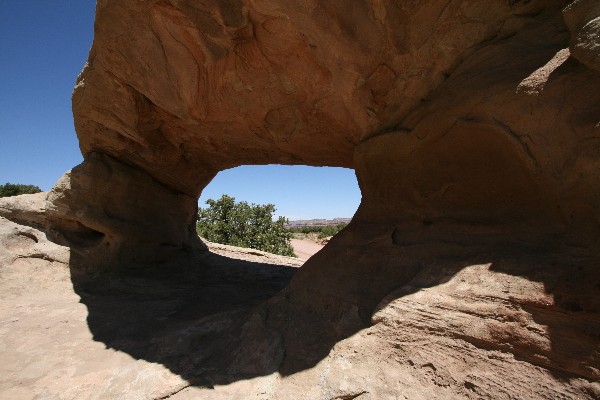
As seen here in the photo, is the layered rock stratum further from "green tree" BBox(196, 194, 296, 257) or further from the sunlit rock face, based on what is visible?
"green tree" BBox(196, 194, 296, 257)

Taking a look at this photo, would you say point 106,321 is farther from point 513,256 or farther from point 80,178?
point 513,256

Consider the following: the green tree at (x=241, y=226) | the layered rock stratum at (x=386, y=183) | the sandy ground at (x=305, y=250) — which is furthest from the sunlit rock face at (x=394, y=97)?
the sandy ground at (x=305, y=250)

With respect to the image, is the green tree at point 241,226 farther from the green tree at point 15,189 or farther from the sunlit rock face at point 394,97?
the green tree at point 15,189

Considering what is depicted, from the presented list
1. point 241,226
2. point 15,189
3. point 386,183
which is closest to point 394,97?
point 386,183

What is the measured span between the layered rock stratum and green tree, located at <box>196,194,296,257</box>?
28.3 ft

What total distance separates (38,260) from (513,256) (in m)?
4.92

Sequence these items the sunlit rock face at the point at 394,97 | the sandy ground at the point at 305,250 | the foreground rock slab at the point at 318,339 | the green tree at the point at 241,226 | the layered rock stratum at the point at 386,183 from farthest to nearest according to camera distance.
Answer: the sandy ground at the point at 305,250 → the green tree at the point at 241,226 → the sunlit rock face at the point at 394,97 → the layered rock stratum at the point at 386,183 → the foreground rock slab at the point at 318,339

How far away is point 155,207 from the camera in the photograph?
16.3 ft

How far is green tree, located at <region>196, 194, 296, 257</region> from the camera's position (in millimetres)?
12883

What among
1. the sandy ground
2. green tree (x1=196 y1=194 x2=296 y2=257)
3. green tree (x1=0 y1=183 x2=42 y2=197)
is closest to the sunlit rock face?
green tree (x1=196 y1=194 x2=296 y2=257)

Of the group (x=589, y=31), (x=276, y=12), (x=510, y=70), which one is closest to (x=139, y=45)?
(x=276, y=12)

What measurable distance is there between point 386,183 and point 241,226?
1095cm

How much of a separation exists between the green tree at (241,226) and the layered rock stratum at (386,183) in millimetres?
8630

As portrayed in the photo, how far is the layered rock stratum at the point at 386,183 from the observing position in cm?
160
